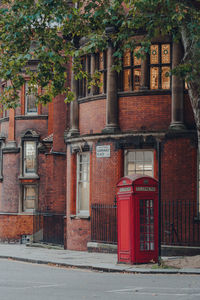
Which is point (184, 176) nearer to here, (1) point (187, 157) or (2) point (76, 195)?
(1) point (187, 157)

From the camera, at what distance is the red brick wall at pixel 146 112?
20422mm

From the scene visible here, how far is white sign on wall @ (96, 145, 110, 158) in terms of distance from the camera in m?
21.3

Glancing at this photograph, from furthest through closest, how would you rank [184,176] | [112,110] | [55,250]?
[55,250], [112,110], [184,176]

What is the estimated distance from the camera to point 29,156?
29969mm

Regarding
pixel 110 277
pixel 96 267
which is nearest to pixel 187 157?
pixel 96 267

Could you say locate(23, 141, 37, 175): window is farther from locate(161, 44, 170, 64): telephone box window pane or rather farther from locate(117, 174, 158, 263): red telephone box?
locate(117, 174, 158, 263): red telephone box

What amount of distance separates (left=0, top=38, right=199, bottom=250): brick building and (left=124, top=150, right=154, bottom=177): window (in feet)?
0.11

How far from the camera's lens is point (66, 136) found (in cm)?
2352

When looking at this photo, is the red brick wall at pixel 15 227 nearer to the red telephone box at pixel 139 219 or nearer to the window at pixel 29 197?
the window at pixel 29 197

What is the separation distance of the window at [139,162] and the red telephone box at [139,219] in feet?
14.7

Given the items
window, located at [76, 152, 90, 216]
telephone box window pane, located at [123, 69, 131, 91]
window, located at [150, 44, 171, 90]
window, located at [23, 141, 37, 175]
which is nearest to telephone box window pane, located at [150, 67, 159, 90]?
window, located at [150, 44, 171, 90]

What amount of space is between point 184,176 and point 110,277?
6.67 metres

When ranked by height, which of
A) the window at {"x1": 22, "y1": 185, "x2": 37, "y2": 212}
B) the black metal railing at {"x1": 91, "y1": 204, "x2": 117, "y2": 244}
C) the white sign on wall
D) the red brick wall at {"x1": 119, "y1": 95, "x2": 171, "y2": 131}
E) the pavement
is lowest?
the pavement

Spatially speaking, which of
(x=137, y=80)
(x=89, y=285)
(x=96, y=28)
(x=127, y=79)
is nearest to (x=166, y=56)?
(x=137, y=80)
